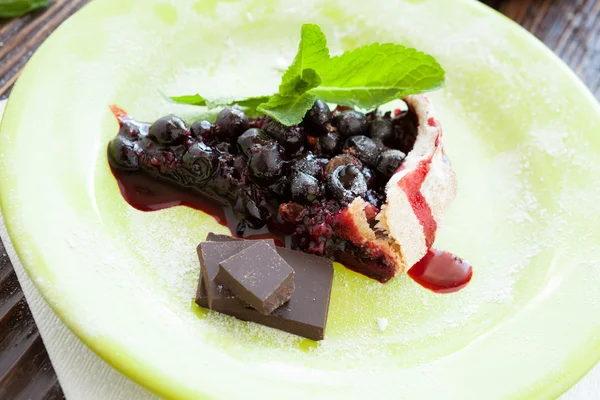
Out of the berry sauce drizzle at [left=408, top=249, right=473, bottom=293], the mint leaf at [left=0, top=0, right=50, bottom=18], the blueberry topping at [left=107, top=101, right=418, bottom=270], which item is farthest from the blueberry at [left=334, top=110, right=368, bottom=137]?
the mint leaf at [left=0, top=0, right=50, bottom=18]

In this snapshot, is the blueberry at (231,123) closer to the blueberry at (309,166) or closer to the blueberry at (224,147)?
the blueberry at (224,147)

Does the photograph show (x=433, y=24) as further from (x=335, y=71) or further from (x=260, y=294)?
(x=260, y=294)

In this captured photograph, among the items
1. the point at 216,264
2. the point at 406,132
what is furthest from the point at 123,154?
the point at 406,132

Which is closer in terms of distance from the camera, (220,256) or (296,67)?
(220,256)

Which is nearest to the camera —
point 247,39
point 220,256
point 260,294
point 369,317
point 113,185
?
point 260,294

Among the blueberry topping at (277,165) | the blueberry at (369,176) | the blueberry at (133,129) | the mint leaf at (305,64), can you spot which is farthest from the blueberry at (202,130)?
the blueberry at (369,176)

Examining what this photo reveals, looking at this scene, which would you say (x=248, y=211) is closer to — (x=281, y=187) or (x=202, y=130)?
(x=281, y=187)

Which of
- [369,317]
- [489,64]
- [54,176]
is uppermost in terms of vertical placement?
[489,64]

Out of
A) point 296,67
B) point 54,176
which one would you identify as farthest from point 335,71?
point 54,176
